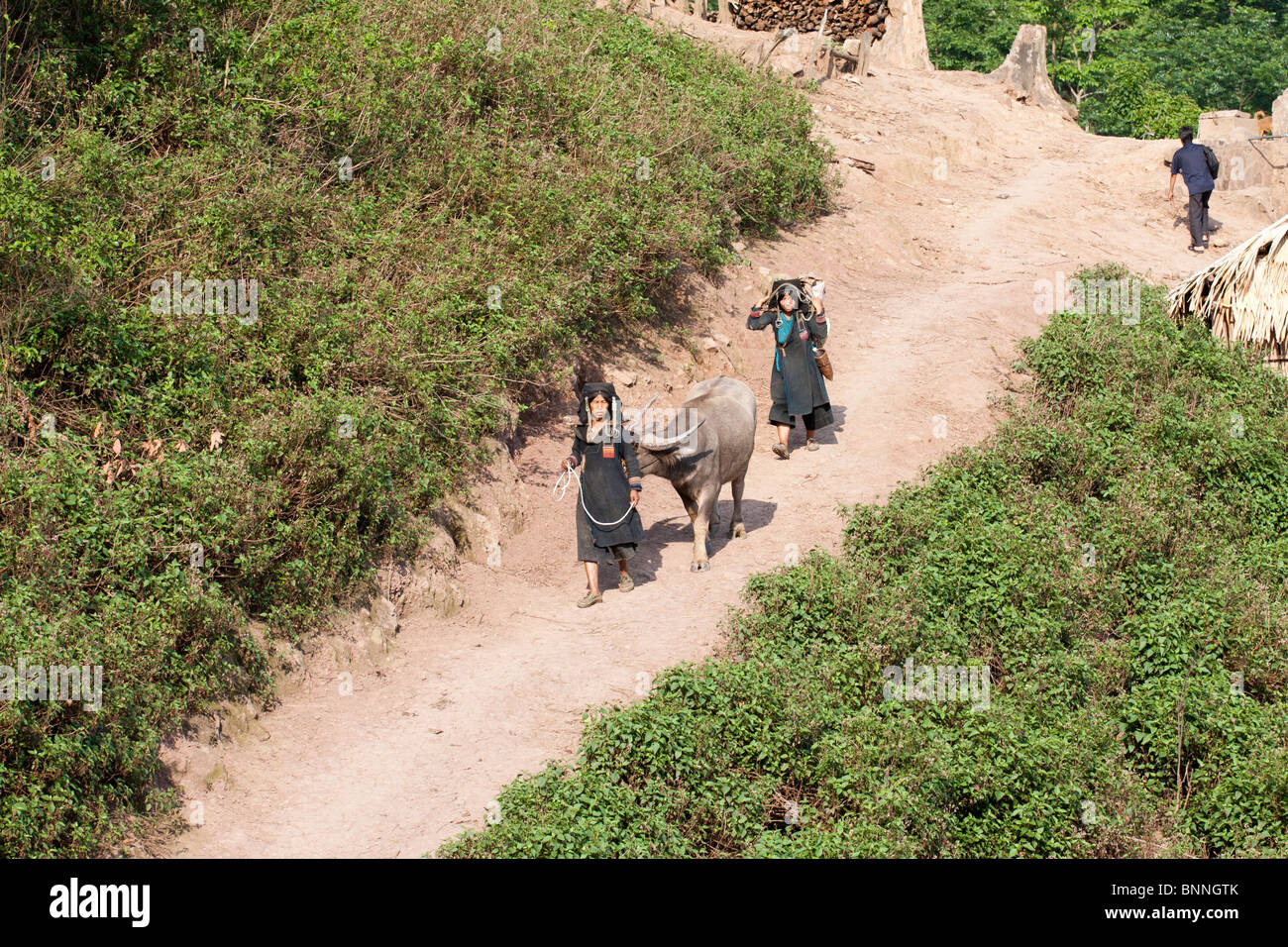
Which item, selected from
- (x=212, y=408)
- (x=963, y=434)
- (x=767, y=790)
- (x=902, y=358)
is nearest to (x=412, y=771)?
(x=767, y=790)

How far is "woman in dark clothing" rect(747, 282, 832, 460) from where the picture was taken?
1281 cm

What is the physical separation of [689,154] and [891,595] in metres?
8.33

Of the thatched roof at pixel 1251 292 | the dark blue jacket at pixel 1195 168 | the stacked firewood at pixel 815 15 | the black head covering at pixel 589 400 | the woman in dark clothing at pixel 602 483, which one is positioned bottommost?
the woman in dark clothing at pixel 602 483

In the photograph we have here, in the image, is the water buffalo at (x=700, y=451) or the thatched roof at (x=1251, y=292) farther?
the thatched roof at (x=1251, y=292)

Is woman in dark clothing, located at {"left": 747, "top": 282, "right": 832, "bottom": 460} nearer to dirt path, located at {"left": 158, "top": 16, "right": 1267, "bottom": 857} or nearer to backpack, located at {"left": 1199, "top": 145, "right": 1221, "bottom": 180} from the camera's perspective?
dirt path, located at {"left": 158, "top": 16, "right": 1267, "bottom": 857}

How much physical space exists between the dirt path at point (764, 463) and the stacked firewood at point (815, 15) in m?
2.80

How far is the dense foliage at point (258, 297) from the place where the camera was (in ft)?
26.5

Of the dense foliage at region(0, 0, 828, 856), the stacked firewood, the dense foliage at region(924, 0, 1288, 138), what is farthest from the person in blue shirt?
the dense foliage at region(924, 0, 1288, 138)

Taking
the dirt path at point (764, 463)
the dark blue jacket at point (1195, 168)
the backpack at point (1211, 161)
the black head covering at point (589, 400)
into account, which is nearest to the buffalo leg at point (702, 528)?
the dirt path at point (764, 463)

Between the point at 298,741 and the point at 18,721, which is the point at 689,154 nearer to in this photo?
the point at 298,741

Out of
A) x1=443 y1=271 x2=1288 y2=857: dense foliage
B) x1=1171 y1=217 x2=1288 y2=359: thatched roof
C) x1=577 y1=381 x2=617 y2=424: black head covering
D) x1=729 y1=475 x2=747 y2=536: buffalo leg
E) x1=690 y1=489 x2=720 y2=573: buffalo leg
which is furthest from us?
x1=1171 y1=217 x2=1288 y2=359: thatched roof

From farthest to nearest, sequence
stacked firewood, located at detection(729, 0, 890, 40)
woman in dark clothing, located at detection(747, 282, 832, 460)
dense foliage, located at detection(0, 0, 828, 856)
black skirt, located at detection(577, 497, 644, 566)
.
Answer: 1. stacked firewood, located at detection(729, 0, 890, 40)
2. woman in dark clothing, located at detection(747, 282, 832, 460)
3. black skirt, located at detection(577, 497, 644, 566)
4. dense foliage, located at detection(0, 0, 828, 856)

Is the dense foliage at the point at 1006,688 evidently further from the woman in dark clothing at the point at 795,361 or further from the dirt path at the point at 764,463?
the woman in dark clothing at the point at 795,361

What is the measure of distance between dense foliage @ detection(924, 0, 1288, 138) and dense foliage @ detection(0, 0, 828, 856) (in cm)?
2391
